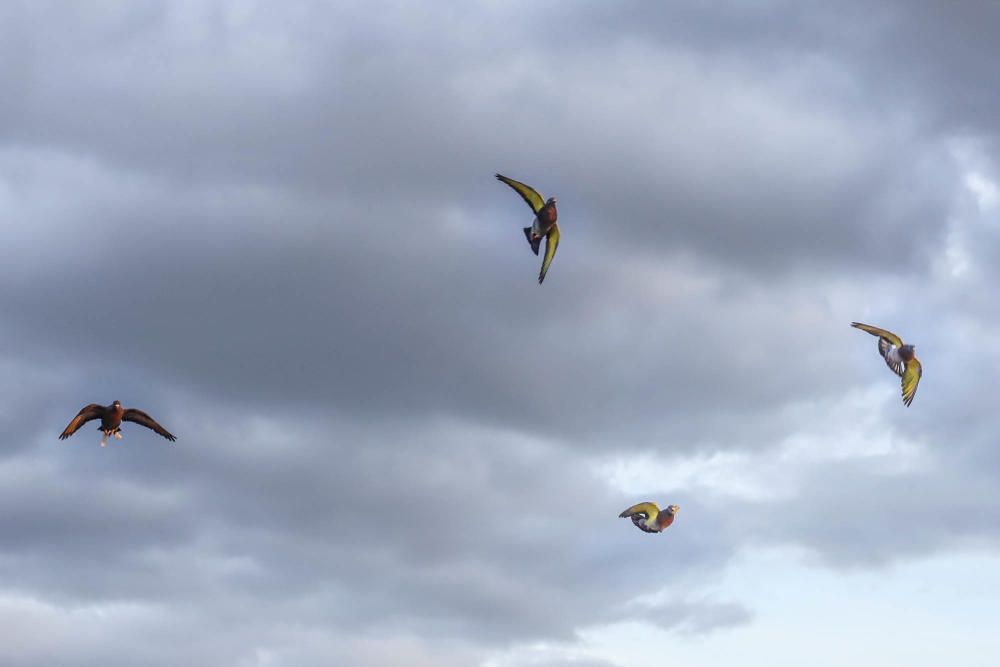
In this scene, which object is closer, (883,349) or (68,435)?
(68,435)

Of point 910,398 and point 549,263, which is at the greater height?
point 549,263

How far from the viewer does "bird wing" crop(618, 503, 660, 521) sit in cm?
7938

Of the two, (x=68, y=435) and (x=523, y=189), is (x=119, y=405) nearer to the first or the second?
(x=68, y=435)

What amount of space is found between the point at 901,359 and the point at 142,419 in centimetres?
4977

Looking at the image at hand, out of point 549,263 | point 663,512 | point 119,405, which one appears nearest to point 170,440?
point 119,405

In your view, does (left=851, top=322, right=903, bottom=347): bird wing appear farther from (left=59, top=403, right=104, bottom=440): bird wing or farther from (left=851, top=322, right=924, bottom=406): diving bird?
(left=59, top=403, right=104, bottom=440): bird wing

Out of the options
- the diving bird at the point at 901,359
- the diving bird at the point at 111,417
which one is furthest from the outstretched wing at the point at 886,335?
the diving bird at the point at 111,417

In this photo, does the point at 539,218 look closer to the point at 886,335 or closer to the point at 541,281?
the point at 541,281

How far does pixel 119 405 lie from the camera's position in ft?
272

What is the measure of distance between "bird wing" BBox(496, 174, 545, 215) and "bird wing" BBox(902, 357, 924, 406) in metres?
25.6

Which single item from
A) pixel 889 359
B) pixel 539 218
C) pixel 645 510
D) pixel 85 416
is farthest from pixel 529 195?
pixel 85 416

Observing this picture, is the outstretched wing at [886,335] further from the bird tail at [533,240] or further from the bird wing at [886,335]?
the bird tail at [533,240]

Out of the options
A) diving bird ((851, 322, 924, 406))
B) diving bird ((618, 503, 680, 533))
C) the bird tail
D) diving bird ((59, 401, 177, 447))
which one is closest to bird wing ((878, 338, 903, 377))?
diving bird ((851, 322, 924, 406))

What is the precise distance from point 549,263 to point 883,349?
74.2 feet
